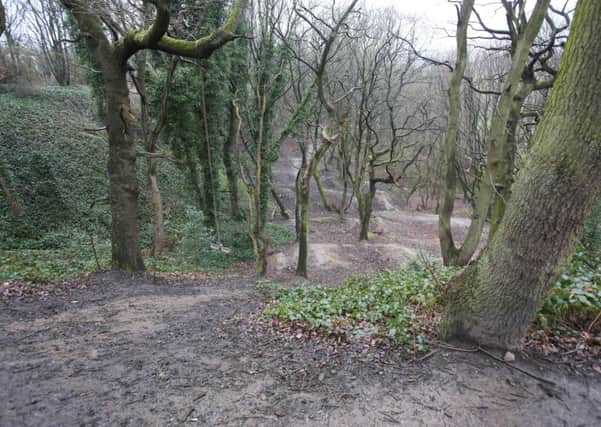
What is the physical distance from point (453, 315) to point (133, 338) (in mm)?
3539

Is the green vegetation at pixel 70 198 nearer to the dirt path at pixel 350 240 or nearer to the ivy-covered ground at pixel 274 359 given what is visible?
the dirt path at pixel 350 240

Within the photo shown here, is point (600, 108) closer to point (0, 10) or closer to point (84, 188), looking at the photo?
point (0, 10)

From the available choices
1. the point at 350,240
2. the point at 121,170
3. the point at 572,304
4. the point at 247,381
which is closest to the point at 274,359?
the point at 247,381

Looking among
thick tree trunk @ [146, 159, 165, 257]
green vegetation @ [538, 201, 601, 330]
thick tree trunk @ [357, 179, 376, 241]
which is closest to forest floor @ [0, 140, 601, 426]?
green vegetation @ [538, 201, 601, 330]

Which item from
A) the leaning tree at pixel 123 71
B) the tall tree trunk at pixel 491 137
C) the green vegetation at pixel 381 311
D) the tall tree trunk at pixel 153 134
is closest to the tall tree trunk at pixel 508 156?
the tall tree trunk at pixel 491 137

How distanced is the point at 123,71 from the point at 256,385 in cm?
611

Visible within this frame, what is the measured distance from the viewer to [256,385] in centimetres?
293

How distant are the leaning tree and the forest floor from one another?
2509mm

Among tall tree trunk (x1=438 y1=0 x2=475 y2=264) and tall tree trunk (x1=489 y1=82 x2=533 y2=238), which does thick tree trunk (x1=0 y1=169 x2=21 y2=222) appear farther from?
tall tree trunk (x1=489 y1=82 x2=533 y2=238)

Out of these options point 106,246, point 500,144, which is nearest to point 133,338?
point 500,144

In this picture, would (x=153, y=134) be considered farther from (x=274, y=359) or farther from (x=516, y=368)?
(x=516, y=368)

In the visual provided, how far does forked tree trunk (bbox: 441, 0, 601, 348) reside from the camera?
7.37ft

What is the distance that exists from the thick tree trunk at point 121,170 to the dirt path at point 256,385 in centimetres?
298

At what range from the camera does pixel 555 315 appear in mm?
3396
